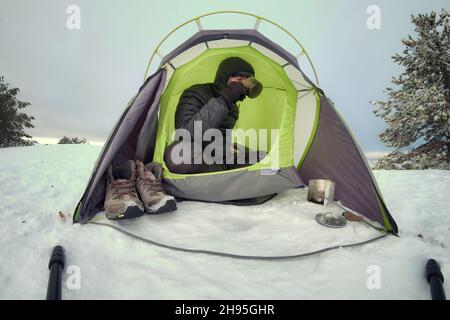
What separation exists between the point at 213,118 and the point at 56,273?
195 cm

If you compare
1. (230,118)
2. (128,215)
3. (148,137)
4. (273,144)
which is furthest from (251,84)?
(128,215)

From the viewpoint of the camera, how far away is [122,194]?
230 centimetres

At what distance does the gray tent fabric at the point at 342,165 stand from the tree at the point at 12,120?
16.1 m

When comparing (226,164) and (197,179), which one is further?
(226,164)

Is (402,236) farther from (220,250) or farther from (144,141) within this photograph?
(144,141)

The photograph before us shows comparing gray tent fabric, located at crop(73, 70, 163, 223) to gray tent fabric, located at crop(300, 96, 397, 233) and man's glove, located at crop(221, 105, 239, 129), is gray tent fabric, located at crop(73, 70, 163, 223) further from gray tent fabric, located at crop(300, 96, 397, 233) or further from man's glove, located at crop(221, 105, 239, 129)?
gray tent fabric, located at crop(300, 96, 397, 233)

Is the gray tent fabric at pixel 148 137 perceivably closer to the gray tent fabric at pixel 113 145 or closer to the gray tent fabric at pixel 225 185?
the gray tent fabric at pixel 113 145

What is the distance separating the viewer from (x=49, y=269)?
4.99ft

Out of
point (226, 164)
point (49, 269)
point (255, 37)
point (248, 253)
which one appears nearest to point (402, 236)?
point (248, 253)

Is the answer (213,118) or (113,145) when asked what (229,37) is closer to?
(213,118)

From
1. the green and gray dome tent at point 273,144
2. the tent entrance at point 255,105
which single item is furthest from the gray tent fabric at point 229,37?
the tent entrance at point 255,105

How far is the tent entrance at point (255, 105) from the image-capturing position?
9.64 ft

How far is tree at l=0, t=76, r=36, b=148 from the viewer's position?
47.3 ft
